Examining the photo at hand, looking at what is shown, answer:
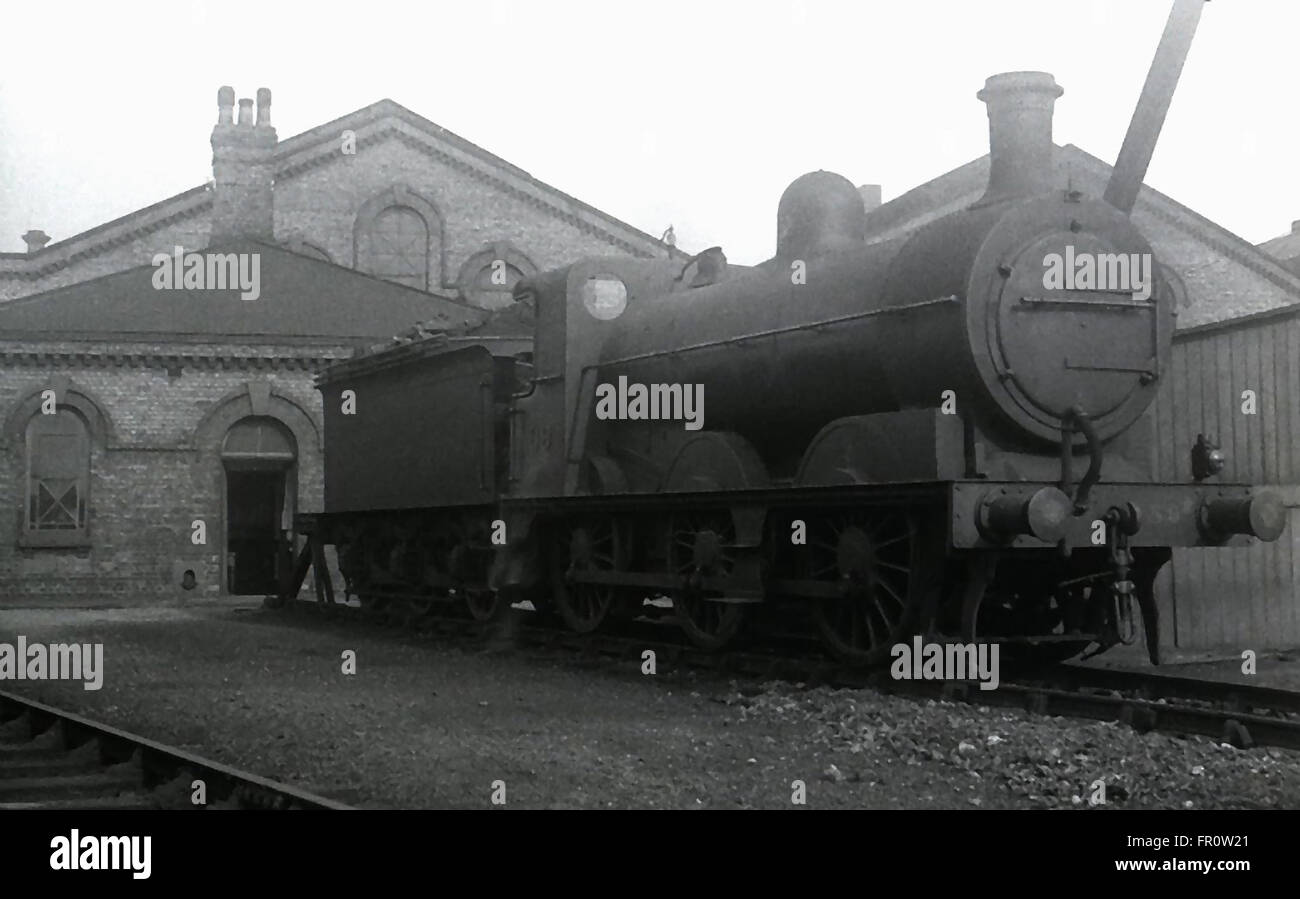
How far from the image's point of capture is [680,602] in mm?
10516

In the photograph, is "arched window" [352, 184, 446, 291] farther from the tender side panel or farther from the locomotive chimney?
the locomotive chimney

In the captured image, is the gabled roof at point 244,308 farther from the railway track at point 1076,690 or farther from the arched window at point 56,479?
the railway track at point 1076,690

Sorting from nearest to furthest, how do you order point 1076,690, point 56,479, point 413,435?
point 1076,690 → point 413,435 → point 56,479

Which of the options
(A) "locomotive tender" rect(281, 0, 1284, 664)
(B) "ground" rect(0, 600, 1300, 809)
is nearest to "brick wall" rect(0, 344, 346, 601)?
(A) "locomotive tender" rect(281, 0, 1284, 664)

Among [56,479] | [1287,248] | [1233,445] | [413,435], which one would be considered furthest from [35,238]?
[1233,445]

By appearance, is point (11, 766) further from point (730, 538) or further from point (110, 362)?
point (110, 362)

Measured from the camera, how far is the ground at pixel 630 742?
5883 millimetres

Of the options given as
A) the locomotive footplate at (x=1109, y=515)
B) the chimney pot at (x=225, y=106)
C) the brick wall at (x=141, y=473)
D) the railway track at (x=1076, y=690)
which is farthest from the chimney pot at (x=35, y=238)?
the locomotive footplate at (x=1109, y=515)

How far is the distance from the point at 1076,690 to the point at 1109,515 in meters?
1.04

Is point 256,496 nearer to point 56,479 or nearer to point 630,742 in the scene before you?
point 56,479

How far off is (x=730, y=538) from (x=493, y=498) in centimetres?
313

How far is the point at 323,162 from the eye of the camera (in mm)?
34312

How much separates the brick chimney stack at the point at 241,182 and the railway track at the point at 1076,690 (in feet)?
82.2
